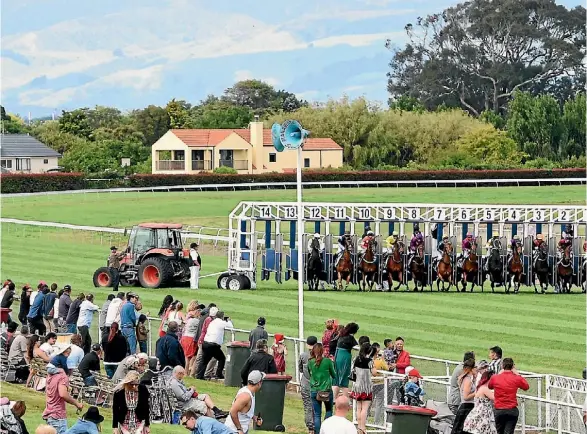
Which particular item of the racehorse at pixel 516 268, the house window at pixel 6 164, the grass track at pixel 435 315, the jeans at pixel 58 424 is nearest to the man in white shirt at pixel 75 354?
the jeans at pixel 58 424

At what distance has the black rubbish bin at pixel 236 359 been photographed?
18062mm

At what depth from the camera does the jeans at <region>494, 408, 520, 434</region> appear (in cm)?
1368

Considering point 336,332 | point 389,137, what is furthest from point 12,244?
point 389,137

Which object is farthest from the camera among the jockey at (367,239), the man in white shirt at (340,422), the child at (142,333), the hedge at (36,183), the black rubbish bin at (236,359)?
the hedge at (36,183)

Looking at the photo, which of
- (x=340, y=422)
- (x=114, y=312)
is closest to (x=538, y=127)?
(x=114, y=312)

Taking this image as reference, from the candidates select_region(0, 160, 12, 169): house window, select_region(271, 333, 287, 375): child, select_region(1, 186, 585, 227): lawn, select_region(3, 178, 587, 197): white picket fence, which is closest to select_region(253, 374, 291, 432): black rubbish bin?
select_region(271, 333, 287, 375): child

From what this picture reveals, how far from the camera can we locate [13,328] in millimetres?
18438

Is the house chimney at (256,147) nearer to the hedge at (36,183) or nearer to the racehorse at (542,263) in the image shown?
A: the hedge at (36,183)

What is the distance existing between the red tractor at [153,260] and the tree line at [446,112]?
51477mm

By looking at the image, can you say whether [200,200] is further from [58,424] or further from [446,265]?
[58,424]

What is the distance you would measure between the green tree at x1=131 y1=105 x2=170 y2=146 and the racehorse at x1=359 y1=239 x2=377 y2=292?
9319 centimetres

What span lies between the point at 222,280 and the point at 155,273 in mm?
1510

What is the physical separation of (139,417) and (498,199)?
167 ft

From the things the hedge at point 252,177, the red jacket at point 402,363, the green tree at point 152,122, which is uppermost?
the green tree at point 152,122
